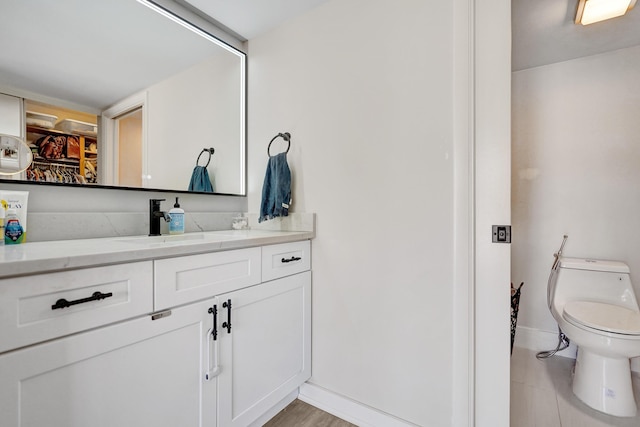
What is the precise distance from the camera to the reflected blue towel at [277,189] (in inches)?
62.7

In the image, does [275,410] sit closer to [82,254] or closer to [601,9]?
[82,254]

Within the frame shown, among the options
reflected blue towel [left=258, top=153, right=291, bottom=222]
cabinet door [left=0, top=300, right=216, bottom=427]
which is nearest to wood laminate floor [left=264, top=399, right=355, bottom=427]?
cabinet door [left=0, top=300, right=216, bottom=427]

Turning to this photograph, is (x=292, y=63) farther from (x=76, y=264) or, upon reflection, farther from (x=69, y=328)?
(x=69, y=328)

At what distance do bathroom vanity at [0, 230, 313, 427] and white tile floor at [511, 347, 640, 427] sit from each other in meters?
1.31

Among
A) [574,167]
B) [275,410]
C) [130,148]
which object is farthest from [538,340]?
[130,148]

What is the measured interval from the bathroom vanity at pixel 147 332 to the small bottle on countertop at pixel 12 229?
72mm

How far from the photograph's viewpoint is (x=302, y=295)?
5.05ft

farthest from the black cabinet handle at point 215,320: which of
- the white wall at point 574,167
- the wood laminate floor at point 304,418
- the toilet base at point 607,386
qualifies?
the white wall at point 574,167

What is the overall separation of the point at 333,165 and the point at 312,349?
40.8 inches

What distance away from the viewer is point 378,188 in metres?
1.38

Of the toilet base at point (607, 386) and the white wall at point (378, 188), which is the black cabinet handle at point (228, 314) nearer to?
the white wall at point (378, 188)

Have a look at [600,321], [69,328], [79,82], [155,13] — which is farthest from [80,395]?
[600,321]

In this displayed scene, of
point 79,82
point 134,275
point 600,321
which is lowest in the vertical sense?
point 600,321

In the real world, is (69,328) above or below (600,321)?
above
